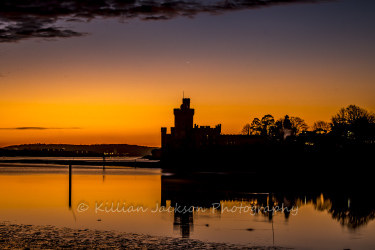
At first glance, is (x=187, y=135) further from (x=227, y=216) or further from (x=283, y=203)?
(x=227, y=216)

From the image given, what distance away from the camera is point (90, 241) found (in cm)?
2230

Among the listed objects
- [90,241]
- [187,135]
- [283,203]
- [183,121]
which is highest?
[183,121]

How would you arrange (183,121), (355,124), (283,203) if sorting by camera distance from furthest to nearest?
(183,121) → (355,124) → (283,203)

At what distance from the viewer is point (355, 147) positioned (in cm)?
10744

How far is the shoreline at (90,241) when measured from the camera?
68.7ft

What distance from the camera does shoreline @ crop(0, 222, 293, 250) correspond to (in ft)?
68.7

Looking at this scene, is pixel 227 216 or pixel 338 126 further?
pixel 338 126

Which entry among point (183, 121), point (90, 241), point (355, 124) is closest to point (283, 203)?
point (90, 241)

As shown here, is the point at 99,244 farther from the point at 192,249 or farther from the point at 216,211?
the point at 216,211

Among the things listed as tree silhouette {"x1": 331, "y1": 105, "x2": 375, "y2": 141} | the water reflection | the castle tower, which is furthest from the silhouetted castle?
the water reflection

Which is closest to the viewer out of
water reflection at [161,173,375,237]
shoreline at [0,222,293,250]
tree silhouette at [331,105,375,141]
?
shoreline at [0,222,293,250]

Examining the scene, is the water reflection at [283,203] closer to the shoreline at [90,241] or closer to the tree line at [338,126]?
the shoreline at [90,241]

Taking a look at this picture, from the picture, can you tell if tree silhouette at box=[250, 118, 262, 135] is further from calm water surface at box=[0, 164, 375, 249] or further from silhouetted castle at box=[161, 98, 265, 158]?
calm water surface at box=[0, 164, 375, 249]

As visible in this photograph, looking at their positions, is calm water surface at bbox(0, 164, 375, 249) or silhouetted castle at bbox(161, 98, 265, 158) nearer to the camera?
calm water surface at bbox(0, 164, 375, 249)
